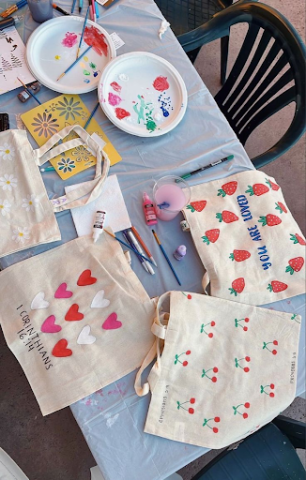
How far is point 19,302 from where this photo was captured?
2.91 feet

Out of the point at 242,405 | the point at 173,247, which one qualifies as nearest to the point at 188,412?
the point at 242,405

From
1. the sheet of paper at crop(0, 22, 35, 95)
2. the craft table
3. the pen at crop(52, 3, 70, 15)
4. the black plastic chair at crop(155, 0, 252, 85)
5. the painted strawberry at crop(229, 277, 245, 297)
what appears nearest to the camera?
the craft table

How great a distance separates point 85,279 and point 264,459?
0.81 meters

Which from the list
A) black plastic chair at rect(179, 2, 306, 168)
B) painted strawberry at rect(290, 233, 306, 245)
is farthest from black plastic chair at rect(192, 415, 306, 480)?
black plastic chair at rect(179, 2, 306, 168)

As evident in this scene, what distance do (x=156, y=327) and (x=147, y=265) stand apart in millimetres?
168

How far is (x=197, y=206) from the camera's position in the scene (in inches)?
39.9

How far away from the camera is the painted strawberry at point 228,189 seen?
1035mm

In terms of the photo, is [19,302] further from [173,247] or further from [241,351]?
[241,351]

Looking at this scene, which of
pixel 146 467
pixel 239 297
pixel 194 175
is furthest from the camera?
pixel 194 175

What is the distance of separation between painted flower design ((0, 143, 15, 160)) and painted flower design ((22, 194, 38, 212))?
0.12 m

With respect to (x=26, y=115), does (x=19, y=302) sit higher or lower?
lower

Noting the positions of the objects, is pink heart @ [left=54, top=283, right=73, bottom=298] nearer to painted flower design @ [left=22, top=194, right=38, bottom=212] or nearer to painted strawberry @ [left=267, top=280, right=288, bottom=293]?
painted flower design @ [left=22, top=194, right=38, bottom=212]

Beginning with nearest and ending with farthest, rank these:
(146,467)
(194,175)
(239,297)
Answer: (146,467), (239,297), (194,175)

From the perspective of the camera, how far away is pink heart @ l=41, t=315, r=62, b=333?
0.87 m
